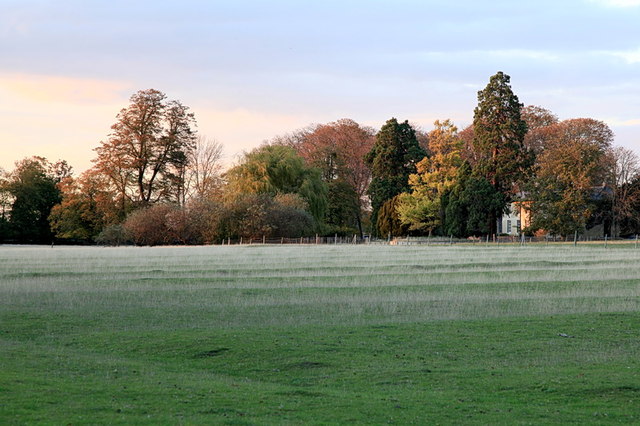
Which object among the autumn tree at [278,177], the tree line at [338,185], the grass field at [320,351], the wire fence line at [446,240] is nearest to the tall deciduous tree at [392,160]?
the tree line at [338,185]

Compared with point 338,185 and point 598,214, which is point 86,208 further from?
point 598,214

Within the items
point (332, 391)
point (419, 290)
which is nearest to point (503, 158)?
point (419, 290)

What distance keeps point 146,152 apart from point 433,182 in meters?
33.6

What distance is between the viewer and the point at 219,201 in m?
80.4

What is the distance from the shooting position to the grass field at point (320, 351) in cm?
1061

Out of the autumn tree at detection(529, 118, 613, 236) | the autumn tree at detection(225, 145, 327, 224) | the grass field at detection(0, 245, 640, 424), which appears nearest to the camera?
the grass field at detection(0, 245, 640, 424)

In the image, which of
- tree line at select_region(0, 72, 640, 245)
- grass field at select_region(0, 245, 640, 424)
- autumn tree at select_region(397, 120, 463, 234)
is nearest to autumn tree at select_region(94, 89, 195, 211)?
tree line at select_region(0, 72, 640, 245)

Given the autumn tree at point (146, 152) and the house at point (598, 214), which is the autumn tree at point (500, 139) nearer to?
the house at point (598, 214)

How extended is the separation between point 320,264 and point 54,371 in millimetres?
28989

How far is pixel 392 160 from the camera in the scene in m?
91.9

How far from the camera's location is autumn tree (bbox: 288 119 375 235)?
313 feet

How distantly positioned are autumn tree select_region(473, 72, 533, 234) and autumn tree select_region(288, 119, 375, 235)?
18783 millimetres

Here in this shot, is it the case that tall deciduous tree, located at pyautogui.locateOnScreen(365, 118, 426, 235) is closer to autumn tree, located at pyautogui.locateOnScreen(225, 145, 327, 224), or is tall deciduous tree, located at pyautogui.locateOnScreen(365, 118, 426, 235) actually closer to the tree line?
the tree line

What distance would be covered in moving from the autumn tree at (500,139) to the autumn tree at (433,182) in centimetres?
408
